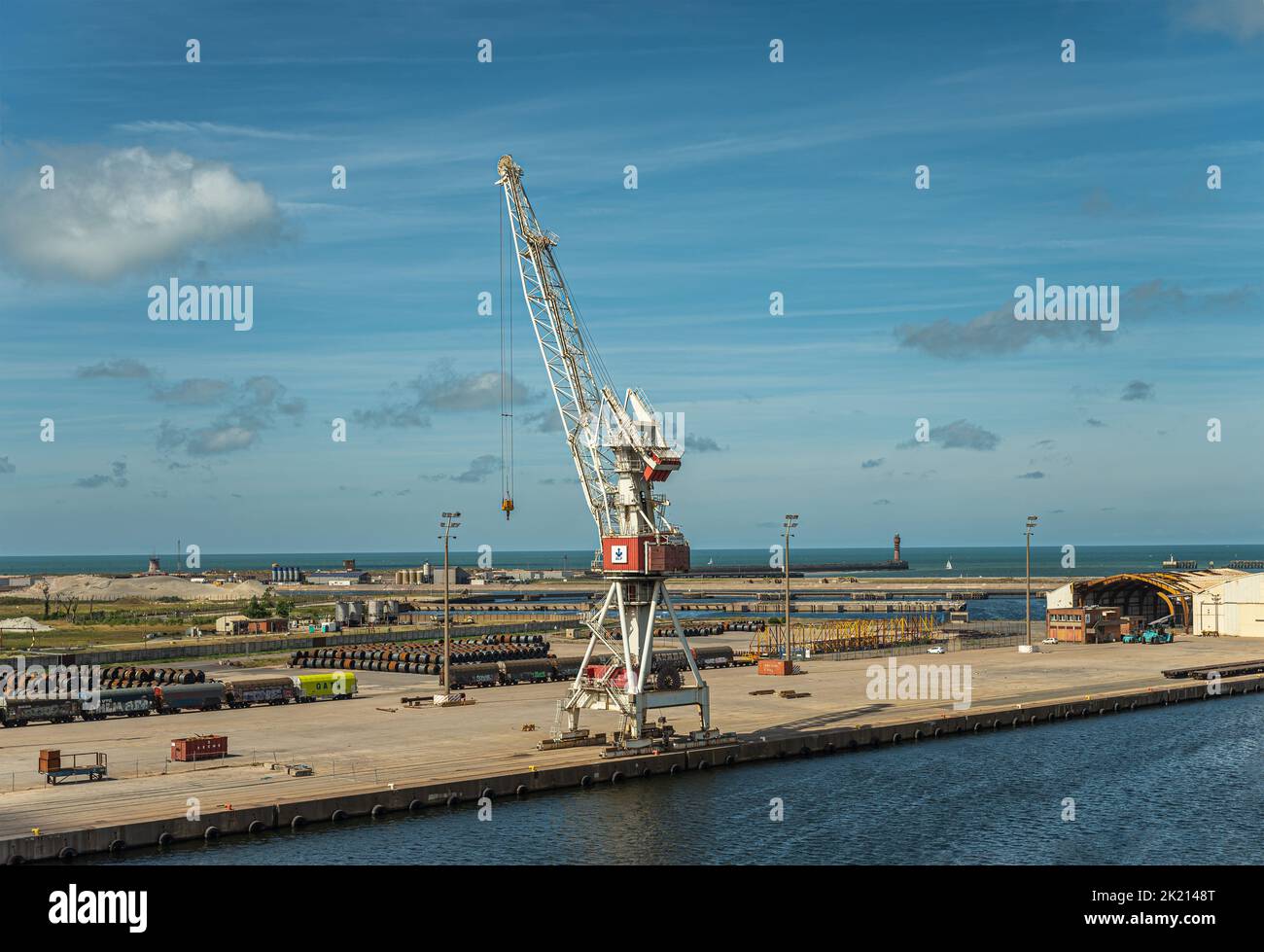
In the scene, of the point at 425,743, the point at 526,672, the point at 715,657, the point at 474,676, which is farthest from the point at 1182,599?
the point at 425,743

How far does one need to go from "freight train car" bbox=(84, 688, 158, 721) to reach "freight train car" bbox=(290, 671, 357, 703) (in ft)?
44.1

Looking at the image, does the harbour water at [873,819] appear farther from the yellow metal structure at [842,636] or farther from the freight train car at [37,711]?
the yellow metal structure at [842,636]

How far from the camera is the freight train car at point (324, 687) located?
11175 centimetres

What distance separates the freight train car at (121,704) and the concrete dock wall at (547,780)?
40717 mm

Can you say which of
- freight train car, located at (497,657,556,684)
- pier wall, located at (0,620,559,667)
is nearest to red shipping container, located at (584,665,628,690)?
freight train car, located at (497,657,556,684)

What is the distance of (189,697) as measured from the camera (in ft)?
340

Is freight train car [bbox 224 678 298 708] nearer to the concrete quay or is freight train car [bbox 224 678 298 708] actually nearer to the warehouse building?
the concrete quay

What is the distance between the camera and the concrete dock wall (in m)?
57.6

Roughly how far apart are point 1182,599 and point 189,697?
140955mm

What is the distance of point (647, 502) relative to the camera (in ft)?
272
